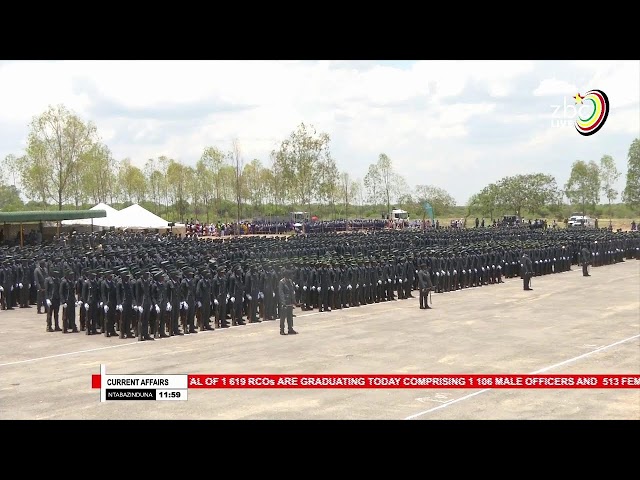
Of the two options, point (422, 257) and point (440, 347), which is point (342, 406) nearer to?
point (440, 347)

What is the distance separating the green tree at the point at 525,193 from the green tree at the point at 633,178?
27.6ft

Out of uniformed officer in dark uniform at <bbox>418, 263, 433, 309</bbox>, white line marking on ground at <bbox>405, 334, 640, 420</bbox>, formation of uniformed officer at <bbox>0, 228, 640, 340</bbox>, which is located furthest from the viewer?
uniformed officer in dark uniform at <bbox>418, 263, 433, 309</bbox>

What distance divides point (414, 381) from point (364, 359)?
5.98 ft

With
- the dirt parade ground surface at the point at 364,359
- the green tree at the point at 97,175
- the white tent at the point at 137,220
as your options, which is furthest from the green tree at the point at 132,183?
the dirt parade ground surface at the point at 364,359

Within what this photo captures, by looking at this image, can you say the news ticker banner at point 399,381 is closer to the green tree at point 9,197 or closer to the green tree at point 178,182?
the green tree at point 178,182

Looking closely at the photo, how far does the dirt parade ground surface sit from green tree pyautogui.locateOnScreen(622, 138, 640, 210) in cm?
6629

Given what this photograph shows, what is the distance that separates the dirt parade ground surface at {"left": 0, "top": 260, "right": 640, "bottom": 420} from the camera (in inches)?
353

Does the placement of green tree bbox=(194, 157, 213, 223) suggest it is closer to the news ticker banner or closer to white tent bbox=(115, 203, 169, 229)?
white tent bbox=(115, 203, 169, 229)
